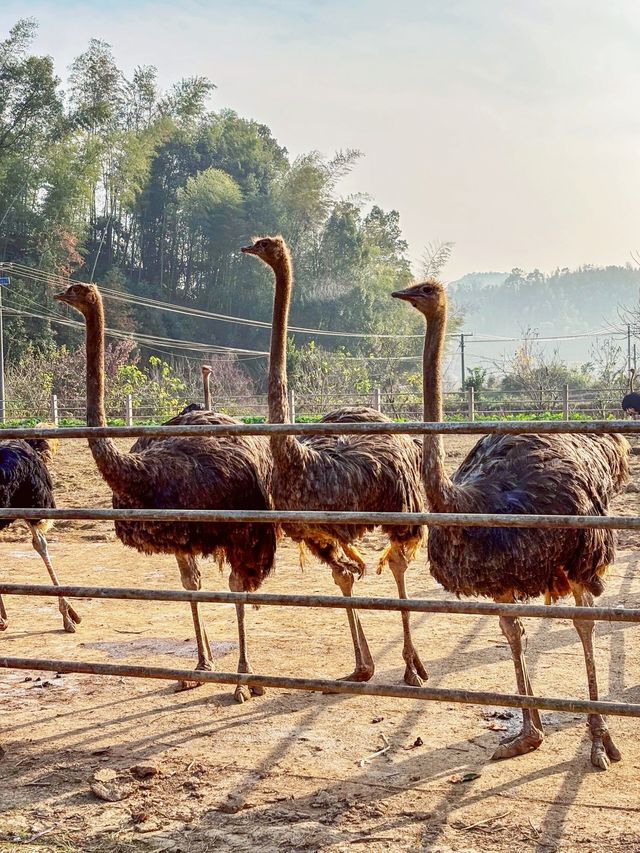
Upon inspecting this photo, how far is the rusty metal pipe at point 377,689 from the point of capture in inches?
105

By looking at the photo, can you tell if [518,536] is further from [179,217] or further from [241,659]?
[179,217]

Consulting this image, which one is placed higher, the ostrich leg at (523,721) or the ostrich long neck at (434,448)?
the ostrich long neck at (434,448)

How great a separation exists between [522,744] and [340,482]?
57.4 inches

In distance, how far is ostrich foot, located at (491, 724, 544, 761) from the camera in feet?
12.0

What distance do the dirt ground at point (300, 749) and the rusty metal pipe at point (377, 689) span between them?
1.47ft

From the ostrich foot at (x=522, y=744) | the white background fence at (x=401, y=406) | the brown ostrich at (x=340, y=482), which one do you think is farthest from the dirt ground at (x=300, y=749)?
the white background fence at (x=401, y=406)

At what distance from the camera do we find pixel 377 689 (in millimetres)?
2887

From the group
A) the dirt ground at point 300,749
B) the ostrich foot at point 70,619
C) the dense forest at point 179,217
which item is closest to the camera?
the dirt ground at point 300,749

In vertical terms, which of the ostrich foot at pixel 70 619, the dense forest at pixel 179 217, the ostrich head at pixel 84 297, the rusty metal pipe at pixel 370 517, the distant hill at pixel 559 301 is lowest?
the ostrich foot at pixel 70 619

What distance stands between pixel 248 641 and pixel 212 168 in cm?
4537

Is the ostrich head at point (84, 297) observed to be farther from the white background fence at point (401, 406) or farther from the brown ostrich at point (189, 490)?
the white background fence at point (401, 406)

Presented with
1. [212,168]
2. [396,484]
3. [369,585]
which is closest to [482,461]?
[396,484]

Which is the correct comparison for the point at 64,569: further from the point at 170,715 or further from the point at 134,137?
the point at 134,137

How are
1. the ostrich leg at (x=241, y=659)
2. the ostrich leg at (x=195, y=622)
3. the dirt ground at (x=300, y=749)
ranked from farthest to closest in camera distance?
the ostrich leg at (x=195, y=622) < the ostrich leg at (x=241, y=659) < the dirt ground at (x=300, y=749)
